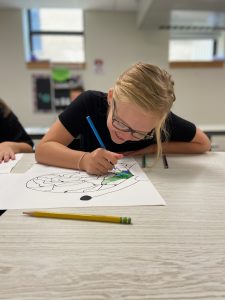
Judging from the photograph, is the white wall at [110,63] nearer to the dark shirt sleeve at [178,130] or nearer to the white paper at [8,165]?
the dark shirt sleeve at [178,130]

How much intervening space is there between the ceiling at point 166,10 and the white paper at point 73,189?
146 centimetres

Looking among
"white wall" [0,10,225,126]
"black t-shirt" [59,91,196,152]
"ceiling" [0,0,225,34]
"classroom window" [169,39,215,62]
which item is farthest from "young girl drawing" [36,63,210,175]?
"classroom window" [169,39,215,62]

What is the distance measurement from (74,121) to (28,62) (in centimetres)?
182

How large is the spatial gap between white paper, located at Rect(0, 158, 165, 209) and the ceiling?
146cm

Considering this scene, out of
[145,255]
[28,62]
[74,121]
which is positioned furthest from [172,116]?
[28,62]

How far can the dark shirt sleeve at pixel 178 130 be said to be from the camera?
905mm

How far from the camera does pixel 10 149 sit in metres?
0.90

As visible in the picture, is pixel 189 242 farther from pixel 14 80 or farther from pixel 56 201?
pixel 14 80

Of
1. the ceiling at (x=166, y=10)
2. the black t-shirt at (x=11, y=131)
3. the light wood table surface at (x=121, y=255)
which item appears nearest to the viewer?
the light wood table surface at (x=121, y=255)

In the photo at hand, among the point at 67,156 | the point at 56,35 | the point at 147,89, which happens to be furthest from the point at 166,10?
the point at 67,156

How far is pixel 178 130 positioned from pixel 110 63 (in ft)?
5.75

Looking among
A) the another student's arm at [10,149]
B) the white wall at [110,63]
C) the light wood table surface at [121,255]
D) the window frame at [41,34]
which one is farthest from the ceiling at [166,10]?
the light wood table surface at [121,255]

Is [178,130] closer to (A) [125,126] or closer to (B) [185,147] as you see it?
(B) [185,147]

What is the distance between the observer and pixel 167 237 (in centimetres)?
37
